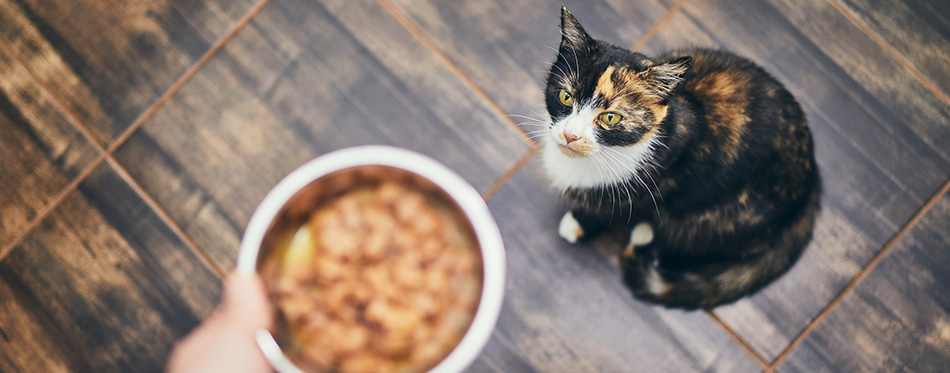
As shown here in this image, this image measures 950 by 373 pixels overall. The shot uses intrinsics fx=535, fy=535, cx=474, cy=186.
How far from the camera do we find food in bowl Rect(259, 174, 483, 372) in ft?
2.81

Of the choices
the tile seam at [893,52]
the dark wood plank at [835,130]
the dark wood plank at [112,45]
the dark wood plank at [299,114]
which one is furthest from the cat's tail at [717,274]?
the dark wood plank at [112,45]

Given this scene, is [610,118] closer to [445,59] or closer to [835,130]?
[445,59]

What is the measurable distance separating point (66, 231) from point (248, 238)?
543 millimetres

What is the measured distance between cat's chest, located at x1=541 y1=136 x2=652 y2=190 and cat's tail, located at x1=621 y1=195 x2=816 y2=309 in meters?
0.19

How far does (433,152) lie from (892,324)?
0.95 m

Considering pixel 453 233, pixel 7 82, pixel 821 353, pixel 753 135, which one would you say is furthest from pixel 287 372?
pixel 821 353

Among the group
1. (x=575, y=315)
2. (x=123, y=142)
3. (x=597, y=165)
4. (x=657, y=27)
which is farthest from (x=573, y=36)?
(x=123, y=142)

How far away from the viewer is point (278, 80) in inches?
41.8

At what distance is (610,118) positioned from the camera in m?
0.76

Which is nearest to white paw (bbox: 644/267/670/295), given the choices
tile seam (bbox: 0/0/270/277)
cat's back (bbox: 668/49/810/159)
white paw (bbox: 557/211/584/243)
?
white paw (bbox: 557/211/584/243)

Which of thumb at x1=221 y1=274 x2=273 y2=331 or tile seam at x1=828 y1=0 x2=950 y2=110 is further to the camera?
tile seam at x1=828 y1=0 x2=950 y2=110

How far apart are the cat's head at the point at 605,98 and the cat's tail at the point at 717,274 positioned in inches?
10.8

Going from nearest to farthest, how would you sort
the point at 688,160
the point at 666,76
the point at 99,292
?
the point at 666,76, the point at 688,160, the point at 99,292

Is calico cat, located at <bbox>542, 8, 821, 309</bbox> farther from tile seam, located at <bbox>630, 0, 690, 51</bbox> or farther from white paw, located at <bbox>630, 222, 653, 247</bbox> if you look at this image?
tile seam, located at <bbox>630, 0, 690, 51</bbox>
